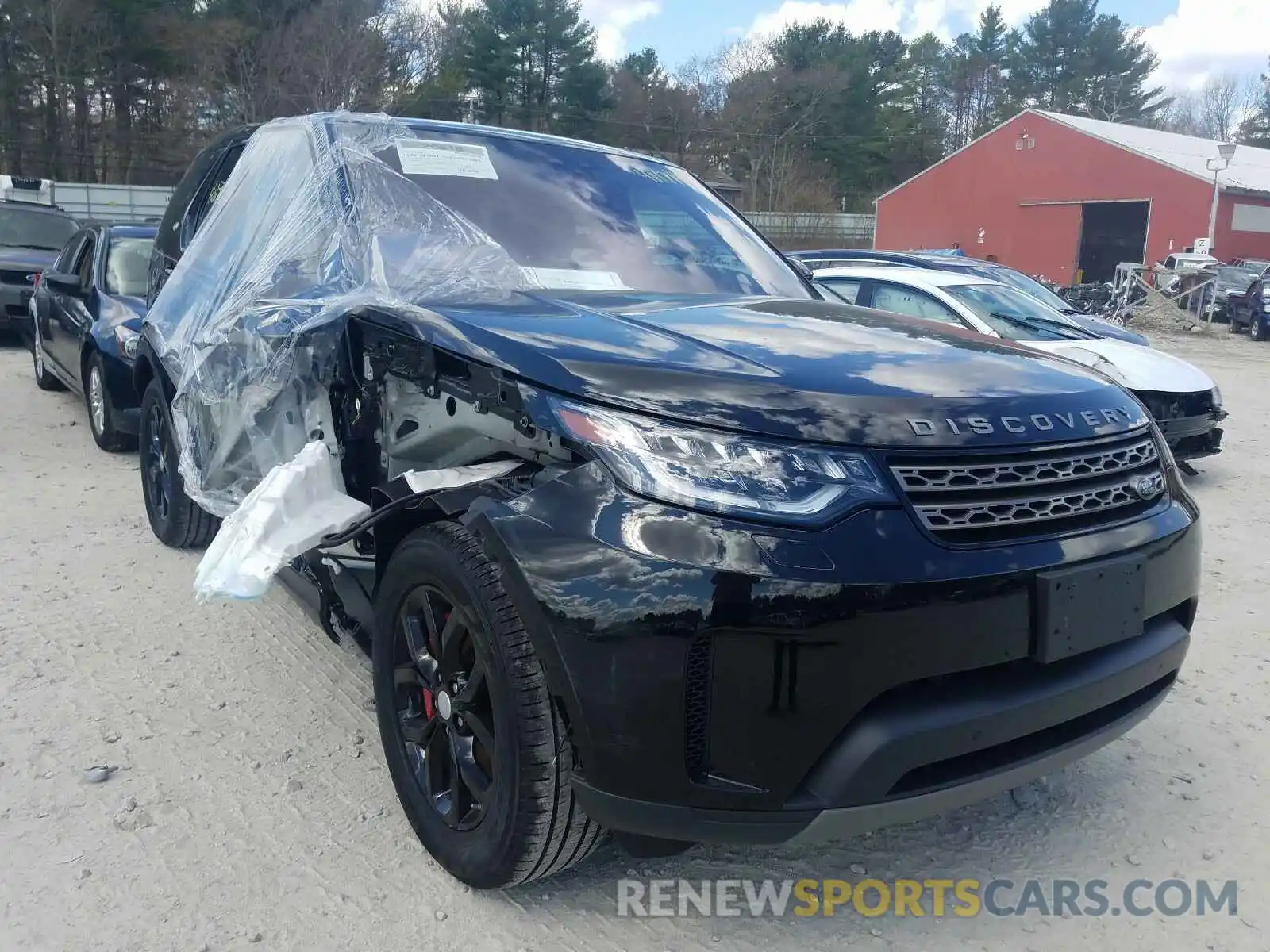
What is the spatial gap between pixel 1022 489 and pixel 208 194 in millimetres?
3829

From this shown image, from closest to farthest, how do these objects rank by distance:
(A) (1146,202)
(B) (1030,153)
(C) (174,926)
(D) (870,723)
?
(D) (870,723)
(C) (174,926)
(A) (1146,202)
(B) (1030,153)

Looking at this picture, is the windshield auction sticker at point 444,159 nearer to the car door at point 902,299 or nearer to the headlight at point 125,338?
the headlight at point 125,338

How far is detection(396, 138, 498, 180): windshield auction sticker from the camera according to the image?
3418mm

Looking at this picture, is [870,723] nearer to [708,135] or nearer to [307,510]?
[307,510]

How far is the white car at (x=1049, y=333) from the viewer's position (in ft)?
23.0

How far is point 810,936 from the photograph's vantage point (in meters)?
2.37

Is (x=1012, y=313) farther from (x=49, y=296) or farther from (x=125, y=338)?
(x=49, y=296)

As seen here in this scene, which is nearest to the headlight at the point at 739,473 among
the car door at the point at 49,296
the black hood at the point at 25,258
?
the car door at the point at 49,296

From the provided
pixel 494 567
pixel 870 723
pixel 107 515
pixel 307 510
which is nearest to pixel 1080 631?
pixel 870 723

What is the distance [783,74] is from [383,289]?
53.2 metres

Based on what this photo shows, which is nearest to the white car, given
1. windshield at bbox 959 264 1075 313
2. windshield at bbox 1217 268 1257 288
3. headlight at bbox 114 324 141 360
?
windshield at bbox 959 264 1075 313

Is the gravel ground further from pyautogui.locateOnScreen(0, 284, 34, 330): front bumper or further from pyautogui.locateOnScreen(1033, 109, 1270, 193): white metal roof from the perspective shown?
pyautogui.locateOnScreen(1033, 109, 1270, 193): white metal roof

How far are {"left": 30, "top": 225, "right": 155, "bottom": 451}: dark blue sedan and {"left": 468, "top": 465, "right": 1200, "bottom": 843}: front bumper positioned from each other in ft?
15.4

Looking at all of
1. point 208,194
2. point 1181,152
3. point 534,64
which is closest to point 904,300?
point 208,194
